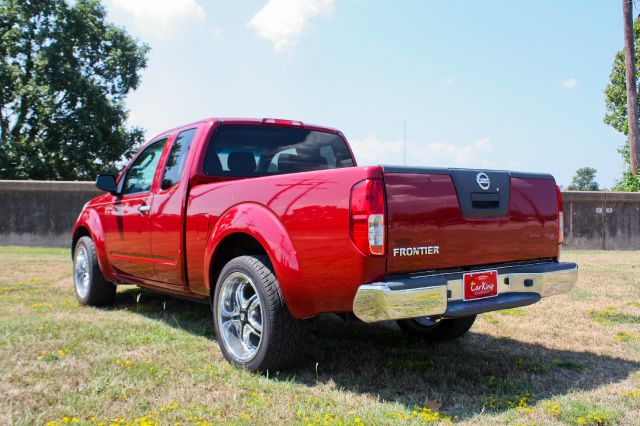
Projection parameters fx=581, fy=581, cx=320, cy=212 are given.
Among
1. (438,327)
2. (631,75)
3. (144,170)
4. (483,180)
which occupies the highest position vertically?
(631,75)

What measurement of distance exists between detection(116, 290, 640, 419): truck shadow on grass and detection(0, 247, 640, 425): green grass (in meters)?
0.01

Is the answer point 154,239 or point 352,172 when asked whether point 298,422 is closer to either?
Answer: point 352,172

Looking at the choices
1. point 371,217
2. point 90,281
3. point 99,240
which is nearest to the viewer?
point 371,217

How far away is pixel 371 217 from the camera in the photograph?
319cm

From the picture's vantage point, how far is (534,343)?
504 cm

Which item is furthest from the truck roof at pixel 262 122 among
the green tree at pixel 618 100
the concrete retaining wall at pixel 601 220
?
the green tree at pixel 618 100

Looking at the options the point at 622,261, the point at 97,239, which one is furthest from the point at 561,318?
the point at 622,261

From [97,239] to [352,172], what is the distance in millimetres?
3953

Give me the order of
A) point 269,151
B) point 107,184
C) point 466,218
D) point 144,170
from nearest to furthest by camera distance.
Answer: point 466,218 → point 269,151 → point 144,170 → point 107,184

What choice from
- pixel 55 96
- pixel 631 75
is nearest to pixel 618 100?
pixel 631 75

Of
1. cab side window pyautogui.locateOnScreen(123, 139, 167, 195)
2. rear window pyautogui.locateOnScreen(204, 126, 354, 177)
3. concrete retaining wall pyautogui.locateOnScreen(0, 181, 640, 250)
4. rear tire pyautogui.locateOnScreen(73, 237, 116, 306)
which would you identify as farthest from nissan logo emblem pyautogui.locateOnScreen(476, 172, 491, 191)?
concrete retaining wall pyautogui.locateOnScreen(0, 181, 640, 250)

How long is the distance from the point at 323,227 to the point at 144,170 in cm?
296

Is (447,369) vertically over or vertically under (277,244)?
under

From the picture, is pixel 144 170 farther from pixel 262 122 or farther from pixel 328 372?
pixel 328 372
